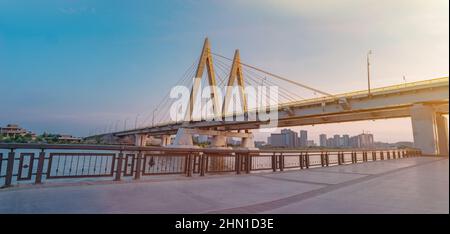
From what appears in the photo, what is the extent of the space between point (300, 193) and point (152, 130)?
44.7m

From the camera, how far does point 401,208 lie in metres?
3.34

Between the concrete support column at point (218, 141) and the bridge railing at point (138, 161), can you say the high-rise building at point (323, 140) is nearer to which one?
the concrete support column at point (218, 141)

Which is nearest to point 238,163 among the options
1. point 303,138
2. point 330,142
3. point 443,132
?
point 443,132

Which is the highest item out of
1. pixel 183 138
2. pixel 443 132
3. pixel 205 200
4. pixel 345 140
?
pixel 345 140

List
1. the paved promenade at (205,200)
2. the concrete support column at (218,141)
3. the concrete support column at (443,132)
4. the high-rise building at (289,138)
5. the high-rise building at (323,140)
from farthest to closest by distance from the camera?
the high-rise building at (289,138), the high-rise building at (323,140), the concrete support column at (218,141), the paved promenade at (205,200), the concrete support column at (443,132)

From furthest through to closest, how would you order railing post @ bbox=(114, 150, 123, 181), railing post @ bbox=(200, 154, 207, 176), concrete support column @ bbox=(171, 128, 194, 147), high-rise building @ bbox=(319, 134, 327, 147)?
1. high-rise building @ bbox=(319, 134, 327, 147)
2. concrete support column @ bbox=(171, 128, 194, 147)
3. railing post @ bbox=(200, 154, 207, 176)
4. railing post @ bbox=(114, 150, 123, 181)

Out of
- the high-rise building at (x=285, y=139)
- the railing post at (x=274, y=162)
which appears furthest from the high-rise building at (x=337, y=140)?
the railing post at (x=274, y=162)

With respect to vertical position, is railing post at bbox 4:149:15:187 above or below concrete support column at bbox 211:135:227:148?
below

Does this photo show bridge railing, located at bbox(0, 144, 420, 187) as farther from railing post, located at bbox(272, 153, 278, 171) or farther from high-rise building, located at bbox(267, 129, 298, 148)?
high-rise building, located at bbox(267, 129, 298, 148)

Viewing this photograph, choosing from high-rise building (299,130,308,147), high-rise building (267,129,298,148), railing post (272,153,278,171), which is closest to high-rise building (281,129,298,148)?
high-rise building (267,129,298,148)

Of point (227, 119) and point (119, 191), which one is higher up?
point (227, 119)

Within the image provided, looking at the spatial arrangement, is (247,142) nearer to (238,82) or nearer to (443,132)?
(238,82)
